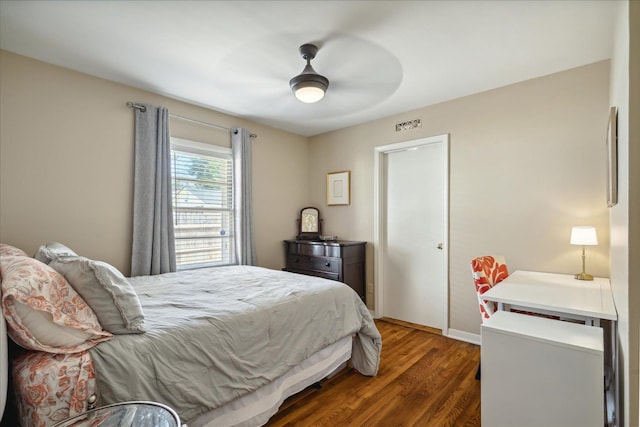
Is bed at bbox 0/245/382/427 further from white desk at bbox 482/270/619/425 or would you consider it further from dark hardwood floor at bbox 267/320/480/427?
white desk at bbox 482/270/619/425

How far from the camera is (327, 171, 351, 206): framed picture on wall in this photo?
4.14 meters

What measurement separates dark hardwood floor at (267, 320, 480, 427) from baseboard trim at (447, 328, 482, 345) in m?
Answer: 0.15

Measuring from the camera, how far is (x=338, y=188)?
13.9 feet

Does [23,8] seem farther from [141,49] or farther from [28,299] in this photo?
[28,299]

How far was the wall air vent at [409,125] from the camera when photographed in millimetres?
3475

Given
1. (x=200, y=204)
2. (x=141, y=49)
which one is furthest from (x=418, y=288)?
(x=141, y=49)

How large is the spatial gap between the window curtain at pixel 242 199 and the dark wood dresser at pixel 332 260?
2.09 feet

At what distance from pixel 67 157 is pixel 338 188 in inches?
115

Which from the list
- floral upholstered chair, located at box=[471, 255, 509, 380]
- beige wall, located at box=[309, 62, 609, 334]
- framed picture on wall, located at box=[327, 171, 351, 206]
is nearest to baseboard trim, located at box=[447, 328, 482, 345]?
beige wall, located at box=[309, 62, 609, 334]

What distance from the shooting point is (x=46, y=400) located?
1067 millimetres

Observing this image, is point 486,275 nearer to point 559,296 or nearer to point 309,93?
point 559,296

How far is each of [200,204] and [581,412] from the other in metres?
3.41

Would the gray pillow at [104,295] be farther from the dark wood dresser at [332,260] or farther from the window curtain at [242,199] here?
the dark wood dresser at [332,260]

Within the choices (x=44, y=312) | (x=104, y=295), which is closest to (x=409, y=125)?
(x=104, y=295)
